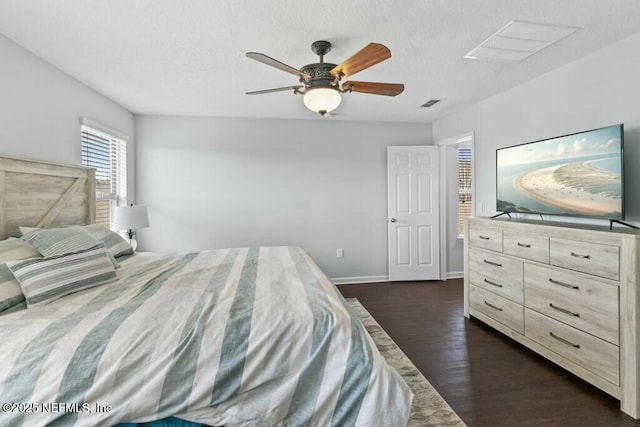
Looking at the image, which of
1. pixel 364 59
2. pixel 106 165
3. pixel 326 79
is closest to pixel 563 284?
pixel 364 59

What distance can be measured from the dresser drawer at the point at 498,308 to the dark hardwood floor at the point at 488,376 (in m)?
0.16

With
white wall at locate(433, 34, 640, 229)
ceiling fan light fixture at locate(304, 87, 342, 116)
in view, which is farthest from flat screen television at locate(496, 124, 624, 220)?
ceiling fan light fixture at locate(304, 87, 342, 116)

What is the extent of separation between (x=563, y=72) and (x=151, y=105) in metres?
4.29

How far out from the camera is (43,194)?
8.11 feet

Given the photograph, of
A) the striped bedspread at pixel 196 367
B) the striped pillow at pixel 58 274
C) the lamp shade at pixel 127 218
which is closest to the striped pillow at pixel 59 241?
the striped pillow at pixel 58 274

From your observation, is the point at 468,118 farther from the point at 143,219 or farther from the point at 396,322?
the point at 143,219

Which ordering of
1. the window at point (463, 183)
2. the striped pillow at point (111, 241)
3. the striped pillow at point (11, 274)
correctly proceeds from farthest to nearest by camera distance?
the window at point (463, 183) < the striped pillow at point (111, 241) < the striped pillow at point (11, 274)

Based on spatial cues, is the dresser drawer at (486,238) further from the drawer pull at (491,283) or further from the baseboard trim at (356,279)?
the baseboard trim at (356,279)

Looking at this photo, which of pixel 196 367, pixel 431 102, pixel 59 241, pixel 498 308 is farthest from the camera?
pixel 431 102

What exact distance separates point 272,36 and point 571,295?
9.12 feet

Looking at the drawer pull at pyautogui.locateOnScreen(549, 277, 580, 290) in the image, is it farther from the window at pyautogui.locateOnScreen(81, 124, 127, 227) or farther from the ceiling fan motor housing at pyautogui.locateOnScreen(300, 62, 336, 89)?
the window at pyautogui.locateOnScreen(81, 124, 127, 227)

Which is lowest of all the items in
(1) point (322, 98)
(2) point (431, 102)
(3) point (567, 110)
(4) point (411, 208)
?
(4) point (411, 208)

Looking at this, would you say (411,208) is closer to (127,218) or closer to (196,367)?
(127,218)

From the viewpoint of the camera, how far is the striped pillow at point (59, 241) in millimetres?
1779
